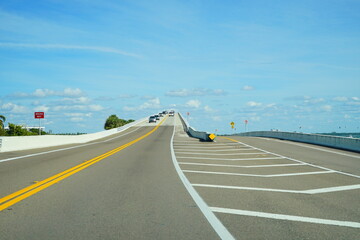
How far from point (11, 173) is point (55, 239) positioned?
26.9 feet

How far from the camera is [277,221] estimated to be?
6.40 m

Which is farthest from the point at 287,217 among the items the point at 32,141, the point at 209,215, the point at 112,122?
the point at 112,122

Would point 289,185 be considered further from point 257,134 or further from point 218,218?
point 257,134

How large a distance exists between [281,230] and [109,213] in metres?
2.89

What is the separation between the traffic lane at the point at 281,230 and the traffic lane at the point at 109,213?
1.45 ft

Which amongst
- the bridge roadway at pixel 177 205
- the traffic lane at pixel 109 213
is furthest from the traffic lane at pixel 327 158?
the traffic lane at pixel 109 213

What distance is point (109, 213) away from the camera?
6.89 m

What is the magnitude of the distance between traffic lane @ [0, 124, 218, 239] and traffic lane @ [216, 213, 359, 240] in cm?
44

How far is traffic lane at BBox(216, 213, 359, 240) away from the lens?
551 cm

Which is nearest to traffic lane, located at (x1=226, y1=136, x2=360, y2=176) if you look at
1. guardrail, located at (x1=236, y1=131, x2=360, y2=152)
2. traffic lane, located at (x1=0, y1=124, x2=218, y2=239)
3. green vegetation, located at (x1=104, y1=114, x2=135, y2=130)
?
guardrail, located at (x1=236, y1=131, x2=360, y2=152)

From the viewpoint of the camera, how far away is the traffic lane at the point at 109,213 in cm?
566

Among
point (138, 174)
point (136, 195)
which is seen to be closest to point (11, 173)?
point (138, 174)

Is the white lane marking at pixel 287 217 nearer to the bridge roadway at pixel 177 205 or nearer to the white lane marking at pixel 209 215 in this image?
the bridge roadway at pixel 177 205

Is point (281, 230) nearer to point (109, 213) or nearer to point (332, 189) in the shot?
point (109, 213)
